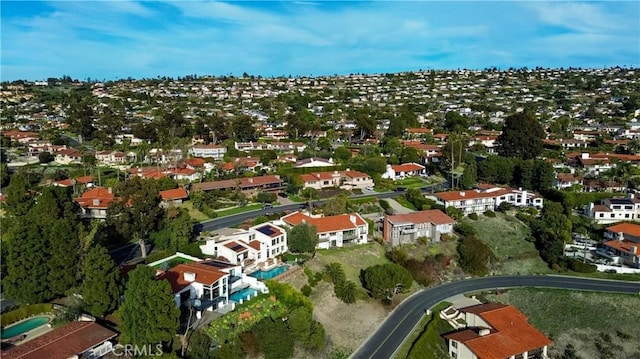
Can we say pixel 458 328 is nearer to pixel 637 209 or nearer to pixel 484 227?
pixel 484 227

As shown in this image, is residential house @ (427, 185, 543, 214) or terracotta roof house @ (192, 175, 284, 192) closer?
residential house @ (427, 185, 543, 214)

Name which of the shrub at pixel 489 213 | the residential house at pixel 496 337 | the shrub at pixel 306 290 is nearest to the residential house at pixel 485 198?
the shrub at pixel 489 213

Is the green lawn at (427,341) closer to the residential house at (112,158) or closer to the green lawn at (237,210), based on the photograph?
the green lawn at (237,210)

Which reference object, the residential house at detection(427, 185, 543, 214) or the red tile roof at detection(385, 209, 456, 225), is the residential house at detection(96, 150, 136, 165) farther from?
the red tile roof at detection(385, 209, 456, 225)

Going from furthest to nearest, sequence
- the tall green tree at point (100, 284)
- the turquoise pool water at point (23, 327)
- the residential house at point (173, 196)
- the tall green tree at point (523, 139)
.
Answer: the tall green tree at point (523, 139) < the residential house at point (173, 196) < the tall green tree at point (100, 284) < the turquoise pool water at point (23, 327)

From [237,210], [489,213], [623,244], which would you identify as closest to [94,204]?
[237,210]

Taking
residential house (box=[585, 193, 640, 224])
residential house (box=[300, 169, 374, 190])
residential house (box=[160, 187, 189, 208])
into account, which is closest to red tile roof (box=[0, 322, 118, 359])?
residential house (box=[160, 187, 189, 208])
